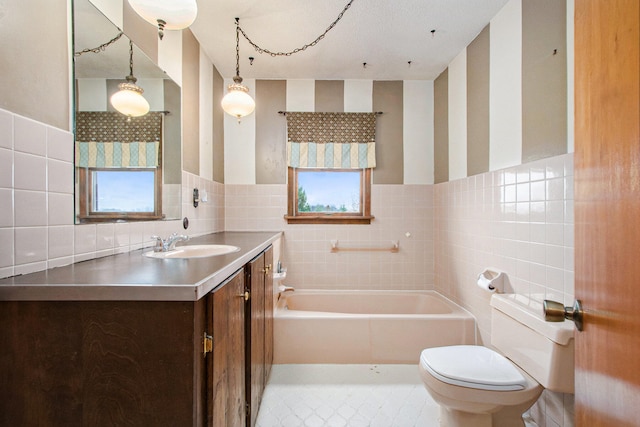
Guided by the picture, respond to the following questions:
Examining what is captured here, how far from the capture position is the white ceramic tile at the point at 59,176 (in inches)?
39.3

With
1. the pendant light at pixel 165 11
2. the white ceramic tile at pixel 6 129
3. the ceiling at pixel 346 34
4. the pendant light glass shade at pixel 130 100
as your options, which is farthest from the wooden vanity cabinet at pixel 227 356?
the ceiling at pixel 346 34

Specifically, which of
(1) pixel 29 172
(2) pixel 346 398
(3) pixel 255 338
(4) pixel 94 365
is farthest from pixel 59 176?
(2) pixel 346 398

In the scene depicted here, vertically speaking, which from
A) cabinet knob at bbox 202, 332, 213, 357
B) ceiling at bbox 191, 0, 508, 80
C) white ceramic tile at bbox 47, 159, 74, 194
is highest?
ceiling at bbox 191, 0, 508, 80

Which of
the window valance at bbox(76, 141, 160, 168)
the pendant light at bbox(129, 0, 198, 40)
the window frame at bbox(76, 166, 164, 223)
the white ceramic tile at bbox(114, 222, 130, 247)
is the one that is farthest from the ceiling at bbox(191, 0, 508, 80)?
the white ceramic tile at bbox(114, 222, 130, 247)

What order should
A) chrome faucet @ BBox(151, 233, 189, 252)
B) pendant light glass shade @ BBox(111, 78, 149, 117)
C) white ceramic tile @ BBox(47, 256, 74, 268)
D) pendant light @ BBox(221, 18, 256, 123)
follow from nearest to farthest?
1. white ceramic tile @ BBox(47, 256, 74, 268)
2. pendant light glass shade @ BBox(111, 78, 149, 117)
3. chrome faucet @ BBox(151, 233, 189, 252)
4. pendant light @ BBox(221, 18, 256, 123)

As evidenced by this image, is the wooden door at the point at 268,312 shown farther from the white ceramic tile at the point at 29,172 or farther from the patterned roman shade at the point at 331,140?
the patterned roman shade at the point at 331,140

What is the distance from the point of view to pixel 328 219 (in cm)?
290

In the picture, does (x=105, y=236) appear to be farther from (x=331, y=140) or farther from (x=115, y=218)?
(x=331, y=140)

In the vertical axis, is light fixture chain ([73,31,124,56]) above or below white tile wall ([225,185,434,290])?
above

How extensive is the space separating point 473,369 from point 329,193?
1996mm

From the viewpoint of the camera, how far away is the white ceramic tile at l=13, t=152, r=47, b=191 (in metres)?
0.88

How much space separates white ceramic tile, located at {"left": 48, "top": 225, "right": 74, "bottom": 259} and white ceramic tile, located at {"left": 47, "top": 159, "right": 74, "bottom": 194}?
14cm

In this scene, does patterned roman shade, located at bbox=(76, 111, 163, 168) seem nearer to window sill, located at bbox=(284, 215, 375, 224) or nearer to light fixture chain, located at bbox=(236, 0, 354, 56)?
light fixture chain, located at bbox=(236, 0, 354, 56)

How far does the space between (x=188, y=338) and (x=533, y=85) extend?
2104 millimetres
